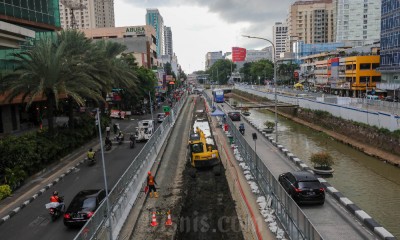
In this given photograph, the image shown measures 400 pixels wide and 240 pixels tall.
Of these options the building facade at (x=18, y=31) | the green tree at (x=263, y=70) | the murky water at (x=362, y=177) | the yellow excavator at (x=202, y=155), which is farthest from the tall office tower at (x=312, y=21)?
the yellow excavator at (x=202, y=155)

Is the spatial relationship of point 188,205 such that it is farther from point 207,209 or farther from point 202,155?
point 202,155

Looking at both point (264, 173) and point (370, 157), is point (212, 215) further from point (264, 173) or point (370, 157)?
point (370, 157)

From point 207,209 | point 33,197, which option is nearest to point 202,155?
point 207,209

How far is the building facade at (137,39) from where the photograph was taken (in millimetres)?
97875

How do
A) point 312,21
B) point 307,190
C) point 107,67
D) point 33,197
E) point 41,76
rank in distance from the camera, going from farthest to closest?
point 312,21 < point 107,67 < point 41,76 < point 33,197 < point 307,190

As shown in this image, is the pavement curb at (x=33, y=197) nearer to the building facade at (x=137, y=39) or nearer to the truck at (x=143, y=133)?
the truck at (x=143, y=133)

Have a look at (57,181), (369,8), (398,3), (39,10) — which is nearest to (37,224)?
(57,181)

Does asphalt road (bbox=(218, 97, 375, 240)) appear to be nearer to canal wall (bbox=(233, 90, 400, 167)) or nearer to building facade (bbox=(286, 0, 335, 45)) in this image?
canal wall (bbox=(233, 90, 400, 167))

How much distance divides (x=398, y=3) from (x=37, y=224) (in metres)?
60.0

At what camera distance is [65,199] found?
71.9 feet

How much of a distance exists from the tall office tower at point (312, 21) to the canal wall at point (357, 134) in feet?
476

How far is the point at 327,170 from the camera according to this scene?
2642 cm

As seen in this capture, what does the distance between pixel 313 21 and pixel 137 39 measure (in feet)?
411

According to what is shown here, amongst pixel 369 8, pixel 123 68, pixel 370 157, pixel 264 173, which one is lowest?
pixel 370 157
